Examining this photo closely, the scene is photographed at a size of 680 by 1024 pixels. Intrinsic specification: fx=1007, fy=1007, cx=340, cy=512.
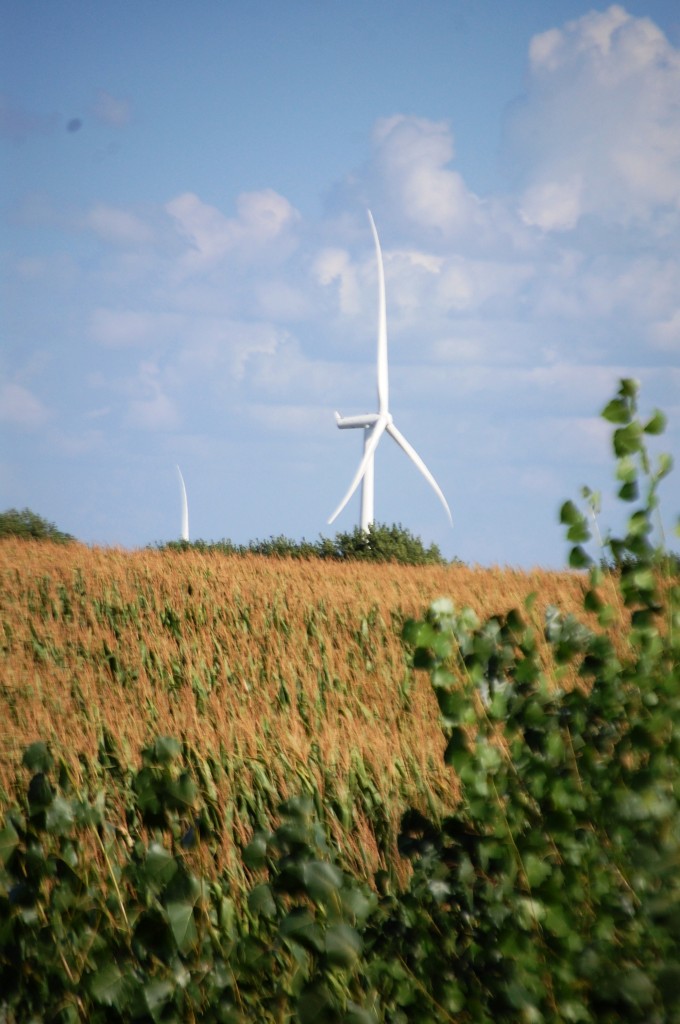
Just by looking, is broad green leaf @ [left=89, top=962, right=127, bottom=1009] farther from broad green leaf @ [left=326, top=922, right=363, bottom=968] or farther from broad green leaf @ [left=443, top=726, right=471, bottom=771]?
broad green leaf @ [left=443, top=726, right=471, bottom=771]

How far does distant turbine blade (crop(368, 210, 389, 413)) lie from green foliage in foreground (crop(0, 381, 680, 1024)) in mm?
21166

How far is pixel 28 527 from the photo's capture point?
25.0 metres

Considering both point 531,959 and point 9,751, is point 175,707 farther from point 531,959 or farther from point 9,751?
point 531,959

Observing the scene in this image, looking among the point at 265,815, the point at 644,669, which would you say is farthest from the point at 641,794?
the point at 265,815

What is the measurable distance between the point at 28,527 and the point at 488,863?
23.4m

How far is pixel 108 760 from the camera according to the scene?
25.4 ft

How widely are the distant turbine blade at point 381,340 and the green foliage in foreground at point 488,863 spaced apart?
69.4 feet

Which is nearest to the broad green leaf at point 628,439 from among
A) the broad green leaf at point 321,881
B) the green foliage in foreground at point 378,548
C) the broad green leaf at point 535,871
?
the broad green leaf at point 535,871

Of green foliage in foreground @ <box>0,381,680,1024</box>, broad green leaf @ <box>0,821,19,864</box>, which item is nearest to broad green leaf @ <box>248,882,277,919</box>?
green foliage in foreground @ <box>0,381,680,1024</box>

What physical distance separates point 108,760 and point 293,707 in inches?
67.8

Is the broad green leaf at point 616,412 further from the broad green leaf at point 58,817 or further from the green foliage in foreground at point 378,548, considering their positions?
the green foliage in foreground at point 378,548

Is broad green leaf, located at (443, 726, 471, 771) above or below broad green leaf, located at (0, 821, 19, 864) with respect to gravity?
above

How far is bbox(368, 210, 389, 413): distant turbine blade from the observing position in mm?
24125

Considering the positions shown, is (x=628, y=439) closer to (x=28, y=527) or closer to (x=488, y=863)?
(x=488, y=863)
